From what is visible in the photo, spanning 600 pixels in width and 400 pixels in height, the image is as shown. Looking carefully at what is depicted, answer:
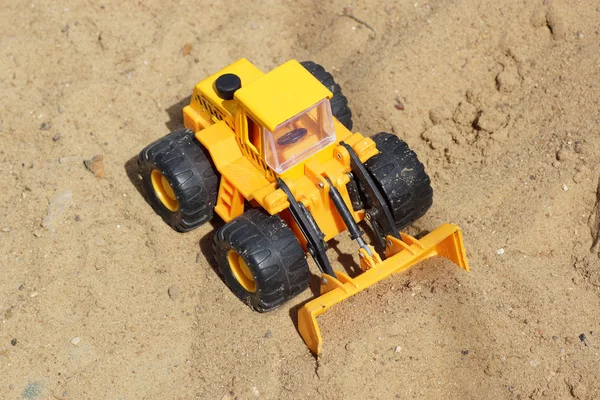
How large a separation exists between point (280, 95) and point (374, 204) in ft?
3.30

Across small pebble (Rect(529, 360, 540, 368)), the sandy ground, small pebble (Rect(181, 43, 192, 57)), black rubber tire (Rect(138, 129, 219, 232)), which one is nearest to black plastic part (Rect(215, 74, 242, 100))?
black rubber tire (Rect(138, 129, 219, 232))

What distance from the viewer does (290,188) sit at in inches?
212

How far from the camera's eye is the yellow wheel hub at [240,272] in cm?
557

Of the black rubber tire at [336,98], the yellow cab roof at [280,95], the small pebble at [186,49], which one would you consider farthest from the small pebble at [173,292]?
the small pebble at [186,49]

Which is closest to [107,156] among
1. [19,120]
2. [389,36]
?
[19,120]

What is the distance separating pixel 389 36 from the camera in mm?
7117

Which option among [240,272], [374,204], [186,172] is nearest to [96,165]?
[186,172]

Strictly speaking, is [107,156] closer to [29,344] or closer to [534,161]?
[29,344]

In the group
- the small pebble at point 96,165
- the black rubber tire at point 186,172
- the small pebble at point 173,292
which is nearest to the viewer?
the black rubber tire at point 186,172

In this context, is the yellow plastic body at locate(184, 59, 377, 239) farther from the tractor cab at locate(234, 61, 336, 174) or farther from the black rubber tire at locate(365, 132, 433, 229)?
the black rubber tire at locate(365, 132, 433, 229)

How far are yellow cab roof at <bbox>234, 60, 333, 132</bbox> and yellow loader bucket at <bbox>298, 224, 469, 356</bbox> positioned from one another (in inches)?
42.9

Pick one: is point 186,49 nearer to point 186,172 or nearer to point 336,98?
point 336,98

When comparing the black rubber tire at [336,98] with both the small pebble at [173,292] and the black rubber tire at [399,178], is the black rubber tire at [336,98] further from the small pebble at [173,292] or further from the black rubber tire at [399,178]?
the small pebble at [173,292]

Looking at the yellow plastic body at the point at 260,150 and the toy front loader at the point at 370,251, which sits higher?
the yellow plastic body at the point at 260,150
